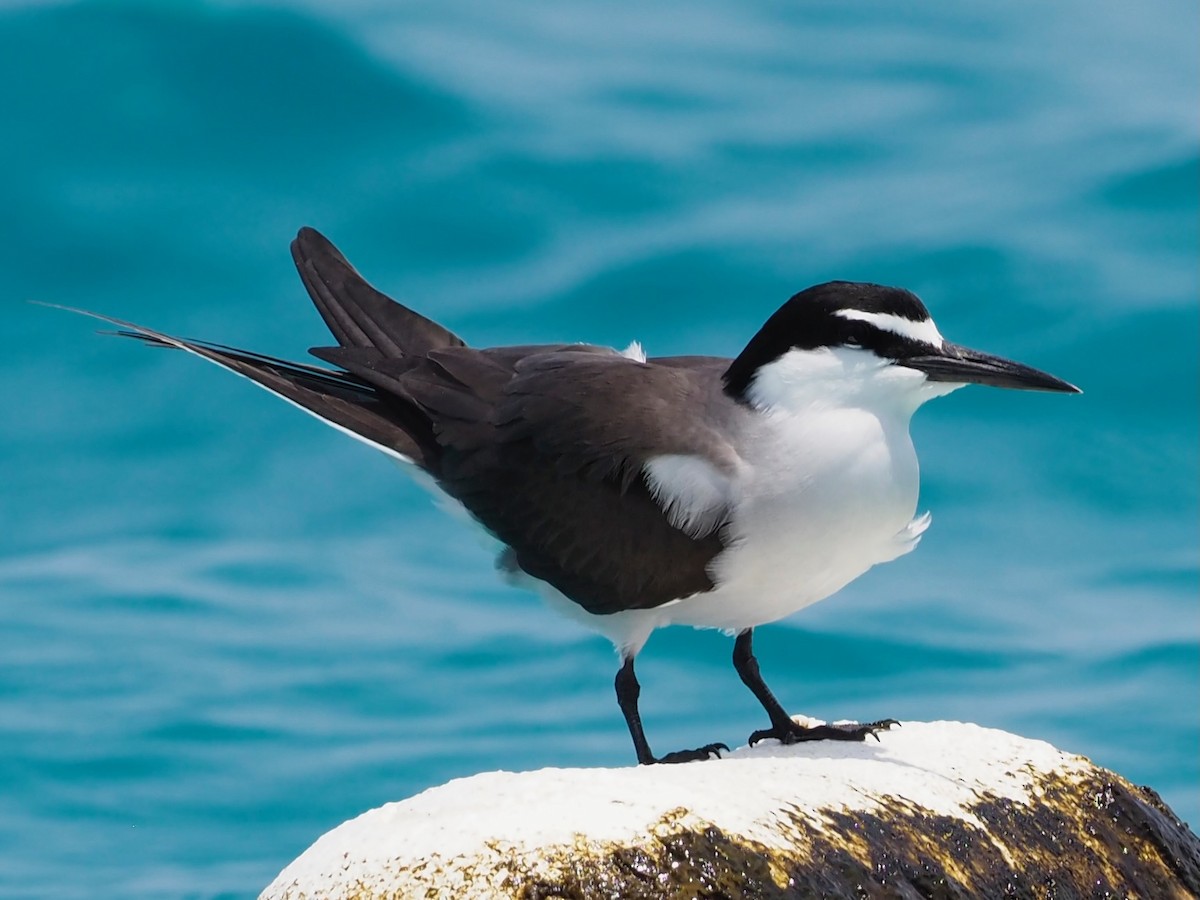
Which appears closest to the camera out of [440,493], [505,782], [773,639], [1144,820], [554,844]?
[554,844]

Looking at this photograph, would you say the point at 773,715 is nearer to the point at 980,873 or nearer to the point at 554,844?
the point at 980,873

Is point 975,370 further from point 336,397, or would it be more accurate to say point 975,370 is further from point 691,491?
point 336,397

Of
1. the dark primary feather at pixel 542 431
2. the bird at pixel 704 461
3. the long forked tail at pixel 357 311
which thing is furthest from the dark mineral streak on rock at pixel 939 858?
the long forked tail at pixel 357 311

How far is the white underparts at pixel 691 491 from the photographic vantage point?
6.23 meters

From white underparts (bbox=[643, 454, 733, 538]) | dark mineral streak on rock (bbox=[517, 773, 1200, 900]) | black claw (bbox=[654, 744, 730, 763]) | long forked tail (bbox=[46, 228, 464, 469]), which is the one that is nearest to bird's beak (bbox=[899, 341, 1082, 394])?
white underparts (bbox=[643, 454, 733, 538])

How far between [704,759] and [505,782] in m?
1.31

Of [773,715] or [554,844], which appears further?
[773,715]

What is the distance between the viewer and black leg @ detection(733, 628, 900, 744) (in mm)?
6199

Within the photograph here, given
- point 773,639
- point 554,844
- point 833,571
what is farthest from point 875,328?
point 773,639

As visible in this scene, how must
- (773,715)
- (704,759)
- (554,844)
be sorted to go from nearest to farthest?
(554,844), (704,759), (773,715)

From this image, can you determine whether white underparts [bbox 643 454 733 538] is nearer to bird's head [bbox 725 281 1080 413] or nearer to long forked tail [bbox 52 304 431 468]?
bird's head [bbox 725 281 1080 413]

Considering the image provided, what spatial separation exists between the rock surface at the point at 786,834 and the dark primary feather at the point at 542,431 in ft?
3.22

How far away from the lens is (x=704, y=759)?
19.8 ft

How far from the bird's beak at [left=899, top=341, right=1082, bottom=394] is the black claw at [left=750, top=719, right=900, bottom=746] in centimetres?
125
